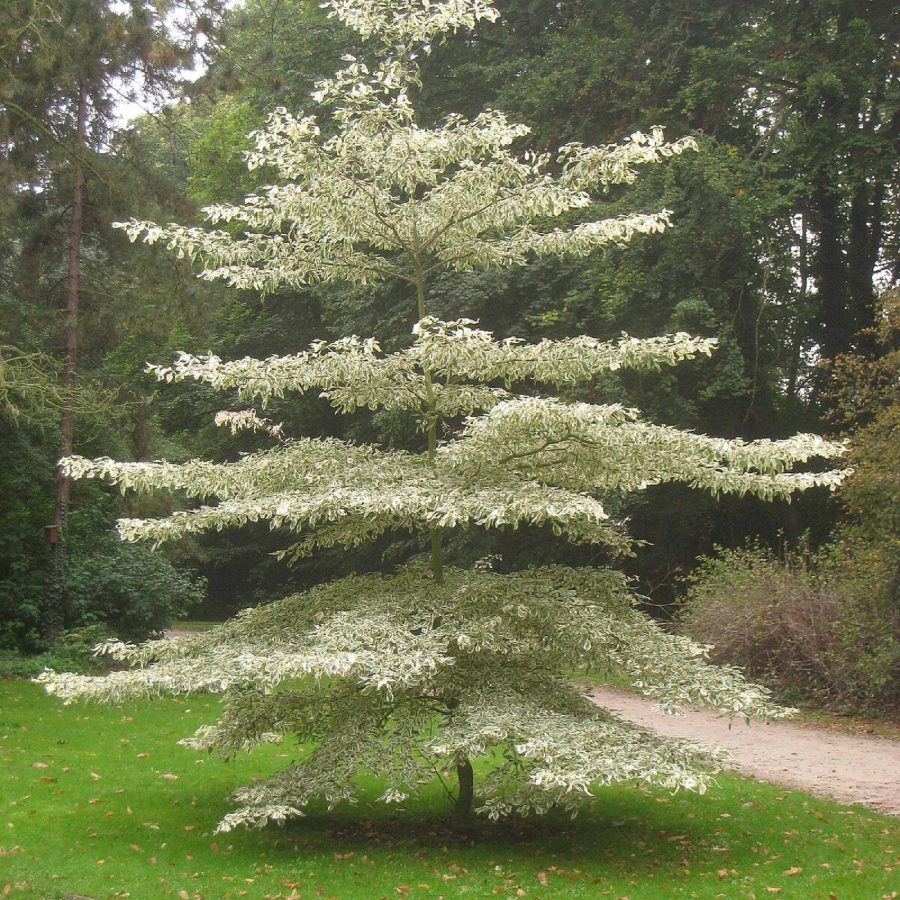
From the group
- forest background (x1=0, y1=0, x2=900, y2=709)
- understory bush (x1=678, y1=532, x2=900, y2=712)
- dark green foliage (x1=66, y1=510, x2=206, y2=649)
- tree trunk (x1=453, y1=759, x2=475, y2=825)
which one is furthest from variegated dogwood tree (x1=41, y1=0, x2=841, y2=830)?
dark green foliage (x1=66, y1=510, x2=206, y2=649)

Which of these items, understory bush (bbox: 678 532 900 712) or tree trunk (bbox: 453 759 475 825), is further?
understory bush (bbox: 678 532 900 712)

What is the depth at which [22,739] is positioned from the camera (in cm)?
1003

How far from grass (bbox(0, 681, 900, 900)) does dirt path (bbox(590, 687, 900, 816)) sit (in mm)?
471

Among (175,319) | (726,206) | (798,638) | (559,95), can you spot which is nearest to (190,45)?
(175,319)

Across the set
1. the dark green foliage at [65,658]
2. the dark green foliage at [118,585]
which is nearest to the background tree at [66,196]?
the dark green foliage at [118,585]

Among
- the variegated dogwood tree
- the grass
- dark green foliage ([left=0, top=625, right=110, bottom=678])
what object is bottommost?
dark green foliage ([left=0, top=625, right=110, bottom=678])

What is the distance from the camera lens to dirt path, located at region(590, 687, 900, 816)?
8.92m

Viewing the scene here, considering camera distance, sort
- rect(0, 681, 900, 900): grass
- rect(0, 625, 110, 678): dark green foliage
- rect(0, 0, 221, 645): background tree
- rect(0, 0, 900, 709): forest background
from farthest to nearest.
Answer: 1. rect(0, 625, 110, 678): dark green foliage
2. rect(0, 0, 900, 709): forest background
3. rect(0, 0, 221, 645): background tree
4. rect(0, 681, 900, 900): grass

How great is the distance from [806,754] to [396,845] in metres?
5.07

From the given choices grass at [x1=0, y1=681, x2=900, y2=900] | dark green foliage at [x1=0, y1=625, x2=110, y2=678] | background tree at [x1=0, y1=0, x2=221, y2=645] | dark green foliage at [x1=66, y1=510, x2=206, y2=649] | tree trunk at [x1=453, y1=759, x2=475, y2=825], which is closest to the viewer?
grass at [x1=0, y1=681, x2=900, y2=900]

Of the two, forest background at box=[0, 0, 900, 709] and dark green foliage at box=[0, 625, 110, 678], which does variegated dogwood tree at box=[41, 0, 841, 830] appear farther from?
dark green foliage at box=[0, 625, 110, 678]

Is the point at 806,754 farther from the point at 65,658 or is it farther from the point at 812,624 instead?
the point at 65,658

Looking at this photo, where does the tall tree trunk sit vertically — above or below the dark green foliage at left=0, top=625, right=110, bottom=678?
above

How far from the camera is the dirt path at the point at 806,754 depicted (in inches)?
351
